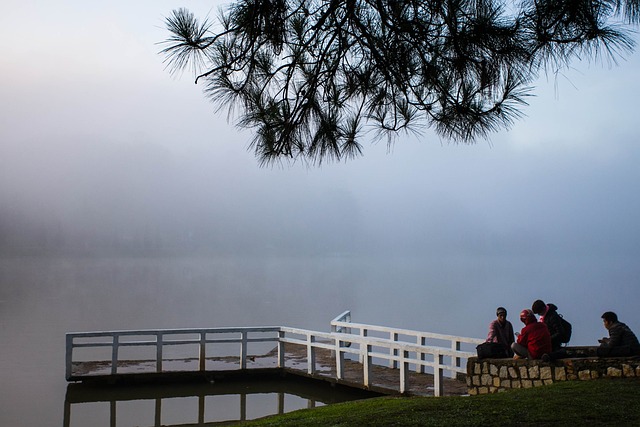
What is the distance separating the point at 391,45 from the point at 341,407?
5370mm

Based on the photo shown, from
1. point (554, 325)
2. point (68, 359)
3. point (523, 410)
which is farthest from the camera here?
point (68, 359)

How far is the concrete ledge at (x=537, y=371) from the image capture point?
30.0ft

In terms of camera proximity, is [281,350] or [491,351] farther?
[281,350]

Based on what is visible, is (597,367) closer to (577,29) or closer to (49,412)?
(577,29)

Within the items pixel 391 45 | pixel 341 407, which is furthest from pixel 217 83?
pixel 341 407

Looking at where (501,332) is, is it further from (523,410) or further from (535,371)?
(523,410)

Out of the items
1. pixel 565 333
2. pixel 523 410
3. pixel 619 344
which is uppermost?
pixel 565 333

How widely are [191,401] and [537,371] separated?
315 inches

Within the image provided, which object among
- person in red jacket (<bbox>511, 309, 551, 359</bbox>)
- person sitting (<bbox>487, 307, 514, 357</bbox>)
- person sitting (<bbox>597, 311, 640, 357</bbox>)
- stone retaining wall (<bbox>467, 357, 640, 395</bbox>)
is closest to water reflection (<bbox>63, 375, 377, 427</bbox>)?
person sitting (<bbox>487, 307, 514, 357</bbox>)

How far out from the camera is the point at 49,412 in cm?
1622

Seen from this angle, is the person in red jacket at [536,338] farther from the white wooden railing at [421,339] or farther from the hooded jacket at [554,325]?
the white wooden railing at [421,339]

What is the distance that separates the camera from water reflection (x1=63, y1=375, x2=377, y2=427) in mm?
14383

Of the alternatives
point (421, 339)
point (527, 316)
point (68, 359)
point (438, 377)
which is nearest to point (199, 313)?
point (68, 359)

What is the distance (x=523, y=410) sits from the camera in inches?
295
